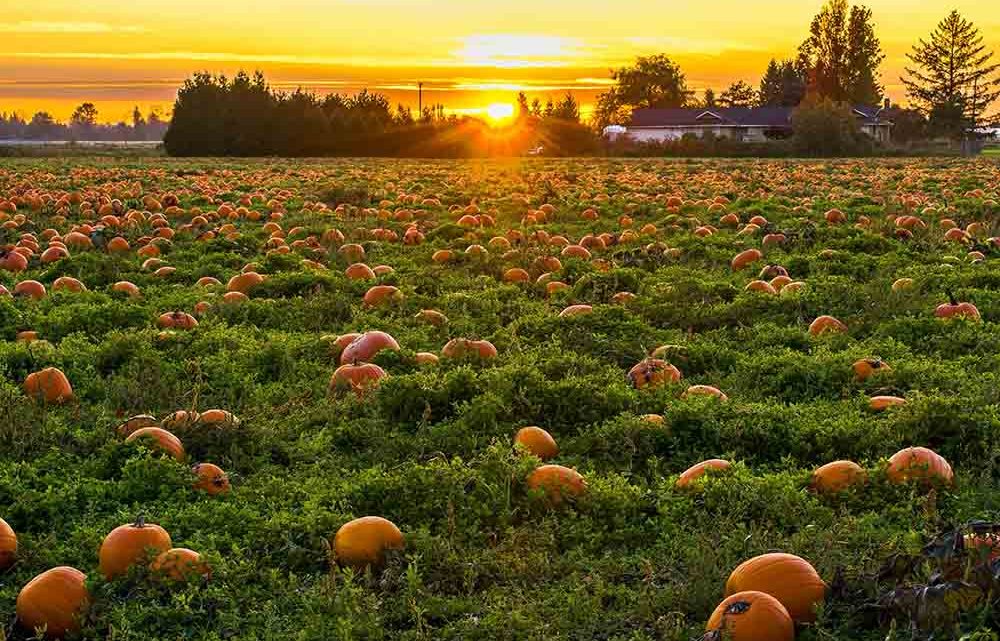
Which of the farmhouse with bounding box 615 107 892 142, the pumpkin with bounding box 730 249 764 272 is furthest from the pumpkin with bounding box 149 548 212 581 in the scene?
the farmhouse with bounding box 615 107 892 142

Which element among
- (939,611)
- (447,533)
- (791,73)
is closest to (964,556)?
(939,611)

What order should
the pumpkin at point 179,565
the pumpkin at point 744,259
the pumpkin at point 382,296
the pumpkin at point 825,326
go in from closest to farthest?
the pumpkin at point 179,565 → the pumpkin at point 825,326 → the pumpkin at point 382,296 → the pumpkin at point 744,259

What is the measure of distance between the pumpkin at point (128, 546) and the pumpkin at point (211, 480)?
2.17 feet

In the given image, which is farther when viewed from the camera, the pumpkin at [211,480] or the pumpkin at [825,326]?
the pumpkin at [825,326]

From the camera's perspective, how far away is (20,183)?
22141mm

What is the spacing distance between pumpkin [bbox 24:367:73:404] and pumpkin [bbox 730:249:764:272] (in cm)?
648

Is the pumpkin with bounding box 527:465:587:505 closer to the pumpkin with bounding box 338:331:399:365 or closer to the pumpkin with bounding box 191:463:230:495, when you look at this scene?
the pumpkin with bounding box 191:463:230:495

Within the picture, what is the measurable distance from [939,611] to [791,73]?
116638mm

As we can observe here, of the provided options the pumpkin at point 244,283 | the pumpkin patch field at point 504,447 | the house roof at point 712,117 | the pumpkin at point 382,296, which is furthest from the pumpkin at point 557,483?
the house roof at point 712,117

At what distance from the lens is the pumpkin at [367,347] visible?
6789 millimetres

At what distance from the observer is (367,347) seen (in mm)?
6840

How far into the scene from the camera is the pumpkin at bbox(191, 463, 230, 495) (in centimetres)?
→ 471

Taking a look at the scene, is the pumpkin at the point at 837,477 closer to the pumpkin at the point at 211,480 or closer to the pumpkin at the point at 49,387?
the pumpkin at the point at 211,480

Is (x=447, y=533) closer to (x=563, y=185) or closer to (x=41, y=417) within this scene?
(x=41, y=417)
